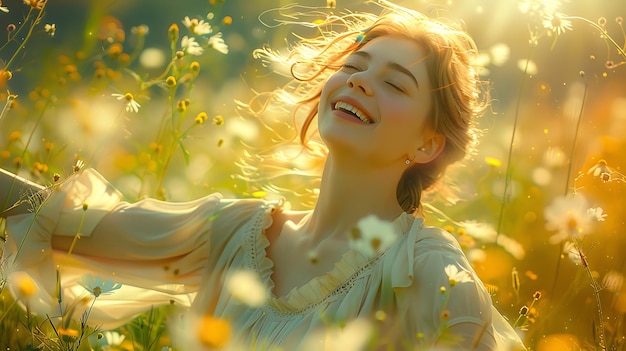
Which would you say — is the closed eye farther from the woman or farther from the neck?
the neck

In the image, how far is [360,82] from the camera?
1876 mm

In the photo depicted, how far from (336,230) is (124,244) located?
1.52 ft

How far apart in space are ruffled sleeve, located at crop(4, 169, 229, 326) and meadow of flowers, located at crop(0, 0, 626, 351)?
2.3 inches

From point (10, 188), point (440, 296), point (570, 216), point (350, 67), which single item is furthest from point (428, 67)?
point (10, 188)

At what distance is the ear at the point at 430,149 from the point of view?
77.9 inches

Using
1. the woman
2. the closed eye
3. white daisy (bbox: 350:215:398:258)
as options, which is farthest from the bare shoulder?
the closed eye

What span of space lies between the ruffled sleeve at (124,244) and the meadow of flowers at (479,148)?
0.20ft

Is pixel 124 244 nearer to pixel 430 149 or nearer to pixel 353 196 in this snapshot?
pixel 353 196

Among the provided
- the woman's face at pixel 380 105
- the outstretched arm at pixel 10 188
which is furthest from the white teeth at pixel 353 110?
the outstretched arm at pixel 10 188

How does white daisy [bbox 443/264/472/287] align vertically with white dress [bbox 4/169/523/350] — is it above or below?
above

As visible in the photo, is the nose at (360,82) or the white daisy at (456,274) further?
the nose at (360,82)

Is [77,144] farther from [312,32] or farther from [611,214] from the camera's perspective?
[611,214]

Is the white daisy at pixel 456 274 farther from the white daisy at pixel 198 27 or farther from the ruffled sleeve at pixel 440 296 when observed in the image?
the white daisy at pixel 198 27

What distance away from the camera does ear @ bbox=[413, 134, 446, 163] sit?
6.49 ft
